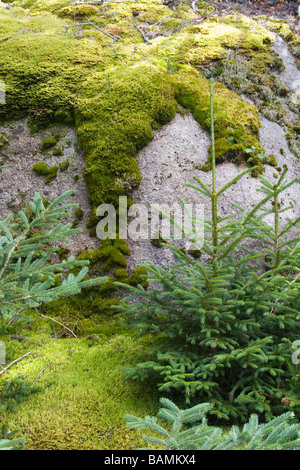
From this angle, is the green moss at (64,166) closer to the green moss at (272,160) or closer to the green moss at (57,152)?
the green moss at (57,152)

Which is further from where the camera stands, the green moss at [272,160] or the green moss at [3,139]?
the green moss at [272,160]

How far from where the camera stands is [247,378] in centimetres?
243

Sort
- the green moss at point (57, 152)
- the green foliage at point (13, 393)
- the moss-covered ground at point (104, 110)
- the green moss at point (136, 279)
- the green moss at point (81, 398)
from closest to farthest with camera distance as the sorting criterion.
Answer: the green moss at point (81, 398) → the green foliage at point (13, 393) → the moss-covered ground at point (104, 110) → the green moss at point (136, 279) → the green moss at point (57, 152)

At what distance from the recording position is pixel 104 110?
5.27 metres

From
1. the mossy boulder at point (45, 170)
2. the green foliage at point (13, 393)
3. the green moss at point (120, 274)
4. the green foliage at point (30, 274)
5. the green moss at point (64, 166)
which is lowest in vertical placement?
the green moss at point (120, 274)

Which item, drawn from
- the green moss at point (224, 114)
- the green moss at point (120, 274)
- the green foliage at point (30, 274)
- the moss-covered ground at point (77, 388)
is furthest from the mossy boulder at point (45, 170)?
the green foliage at point (30, 274)

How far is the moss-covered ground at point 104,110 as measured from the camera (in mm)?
2652

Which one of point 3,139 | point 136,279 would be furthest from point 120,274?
point 3,139

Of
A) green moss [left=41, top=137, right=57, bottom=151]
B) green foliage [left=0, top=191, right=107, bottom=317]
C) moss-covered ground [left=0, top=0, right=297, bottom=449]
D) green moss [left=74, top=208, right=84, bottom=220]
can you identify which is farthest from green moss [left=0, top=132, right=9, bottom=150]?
green foliage [left=0, top=191, right=107, bottom=317]

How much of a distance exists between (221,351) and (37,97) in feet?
15.9

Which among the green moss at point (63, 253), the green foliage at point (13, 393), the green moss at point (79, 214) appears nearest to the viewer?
the green foliage at point (13, 393)

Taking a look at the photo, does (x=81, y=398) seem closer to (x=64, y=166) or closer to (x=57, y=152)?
(x=64, y=166)
